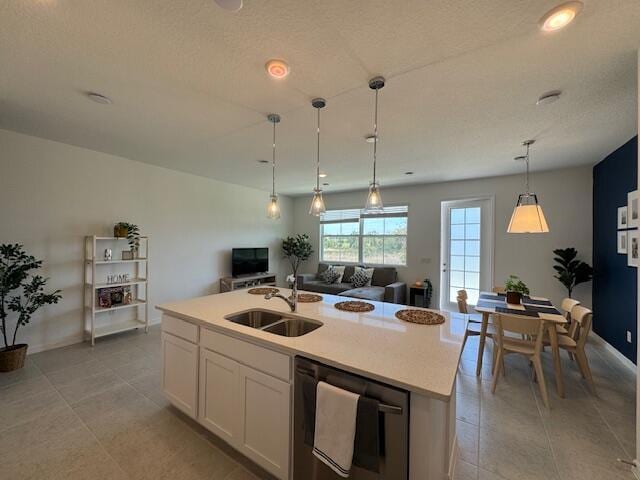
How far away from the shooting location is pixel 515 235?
4426 millimetres

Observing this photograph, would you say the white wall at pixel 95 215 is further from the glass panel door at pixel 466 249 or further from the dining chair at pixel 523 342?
the dining chair at pixel 523 342

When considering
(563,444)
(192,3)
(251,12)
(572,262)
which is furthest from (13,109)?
(572,262)

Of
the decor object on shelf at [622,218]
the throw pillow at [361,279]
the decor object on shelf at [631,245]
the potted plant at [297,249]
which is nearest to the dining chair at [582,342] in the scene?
the decor object on shelf at [631,245]

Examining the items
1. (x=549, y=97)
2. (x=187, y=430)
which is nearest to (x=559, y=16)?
(x=549, y=97)

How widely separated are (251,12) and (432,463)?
91.5 inches

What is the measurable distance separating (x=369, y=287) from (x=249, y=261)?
104 inches

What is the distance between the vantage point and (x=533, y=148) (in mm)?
3166

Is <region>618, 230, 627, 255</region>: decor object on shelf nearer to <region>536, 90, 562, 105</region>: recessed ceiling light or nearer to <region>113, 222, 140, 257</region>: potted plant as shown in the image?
<region>536, 90, 562, 105</region>: recessed ceiling light

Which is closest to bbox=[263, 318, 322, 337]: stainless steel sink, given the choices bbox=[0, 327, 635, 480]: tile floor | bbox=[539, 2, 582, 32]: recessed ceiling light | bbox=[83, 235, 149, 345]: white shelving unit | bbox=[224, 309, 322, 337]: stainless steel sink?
bbox=[224, 309, 322, 337]: stainless steel sink

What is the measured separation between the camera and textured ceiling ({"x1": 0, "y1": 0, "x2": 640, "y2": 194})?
1.34 m

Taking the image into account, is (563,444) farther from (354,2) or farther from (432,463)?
(354,2)

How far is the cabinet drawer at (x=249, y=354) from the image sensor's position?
4.72ft

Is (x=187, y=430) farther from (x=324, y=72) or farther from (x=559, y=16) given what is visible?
(x=559, y=16)

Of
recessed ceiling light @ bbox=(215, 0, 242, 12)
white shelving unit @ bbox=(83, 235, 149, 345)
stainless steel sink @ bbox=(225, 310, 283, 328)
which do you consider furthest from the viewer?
white shelving unit @ bbox=(83, 235, 149, 345)
